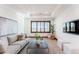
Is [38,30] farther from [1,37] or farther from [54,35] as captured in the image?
[1,37]

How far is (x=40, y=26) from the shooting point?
32.3 feet

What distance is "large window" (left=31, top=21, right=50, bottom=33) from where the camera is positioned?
31.6 feet

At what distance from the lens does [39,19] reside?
10.3 m

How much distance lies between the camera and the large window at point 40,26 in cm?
962

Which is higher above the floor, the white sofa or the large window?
the large window

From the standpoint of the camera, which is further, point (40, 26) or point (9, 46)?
point (40, 26)

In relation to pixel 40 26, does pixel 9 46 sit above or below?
below

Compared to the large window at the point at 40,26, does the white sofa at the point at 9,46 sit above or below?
below

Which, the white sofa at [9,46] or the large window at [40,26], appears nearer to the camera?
the white sofa at [9,46]

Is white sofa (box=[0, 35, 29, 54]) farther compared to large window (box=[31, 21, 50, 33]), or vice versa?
large window (box=[31, 21, 50, 33])
